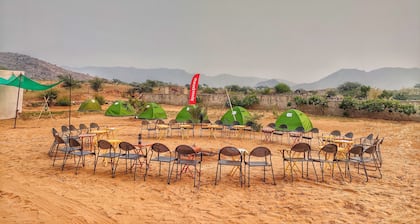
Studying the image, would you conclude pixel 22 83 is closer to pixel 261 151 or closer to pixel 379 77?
pixel 261 151

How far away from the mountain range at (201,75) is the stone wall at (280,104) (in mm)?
3619

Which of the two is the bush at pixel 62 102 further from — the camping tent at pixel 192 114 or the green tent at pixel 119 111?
the camping tent at pixel 192 114

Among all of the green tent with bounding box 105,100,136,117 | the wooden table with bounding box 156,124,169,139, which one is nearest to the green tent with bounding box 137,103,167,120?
the green tent with bounding box 105,100,136,117

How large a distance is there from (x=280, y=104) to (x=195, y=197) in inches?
899

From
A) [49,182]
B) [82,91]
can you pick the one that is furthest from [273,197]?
[82,91]

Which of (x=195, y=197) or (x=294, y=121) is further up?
(x=294, y=121)

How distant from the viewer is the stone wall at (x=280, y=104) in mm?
20156

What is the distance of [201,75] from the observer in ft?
46.9

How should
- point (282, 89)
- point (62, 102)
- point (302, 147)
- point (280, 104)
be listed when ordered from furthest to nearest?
point (282, 89) < point (62, 102) < point (280, 104) < point (302, 147)

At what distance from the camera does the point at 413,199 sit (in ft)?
17.5

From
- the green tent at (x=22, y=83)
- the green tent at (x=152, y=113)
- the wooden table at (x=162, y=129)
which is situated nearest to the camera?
the wooden table at (x=162, y=129)

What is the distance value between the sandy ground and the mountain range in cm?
304

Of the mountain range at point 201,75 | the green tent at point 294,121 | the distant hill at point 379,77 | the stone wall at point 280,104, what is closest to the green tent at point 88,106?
the mountain range at point 201,75

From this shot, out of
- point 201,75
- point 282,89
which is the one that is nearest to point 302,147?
point 201,75
